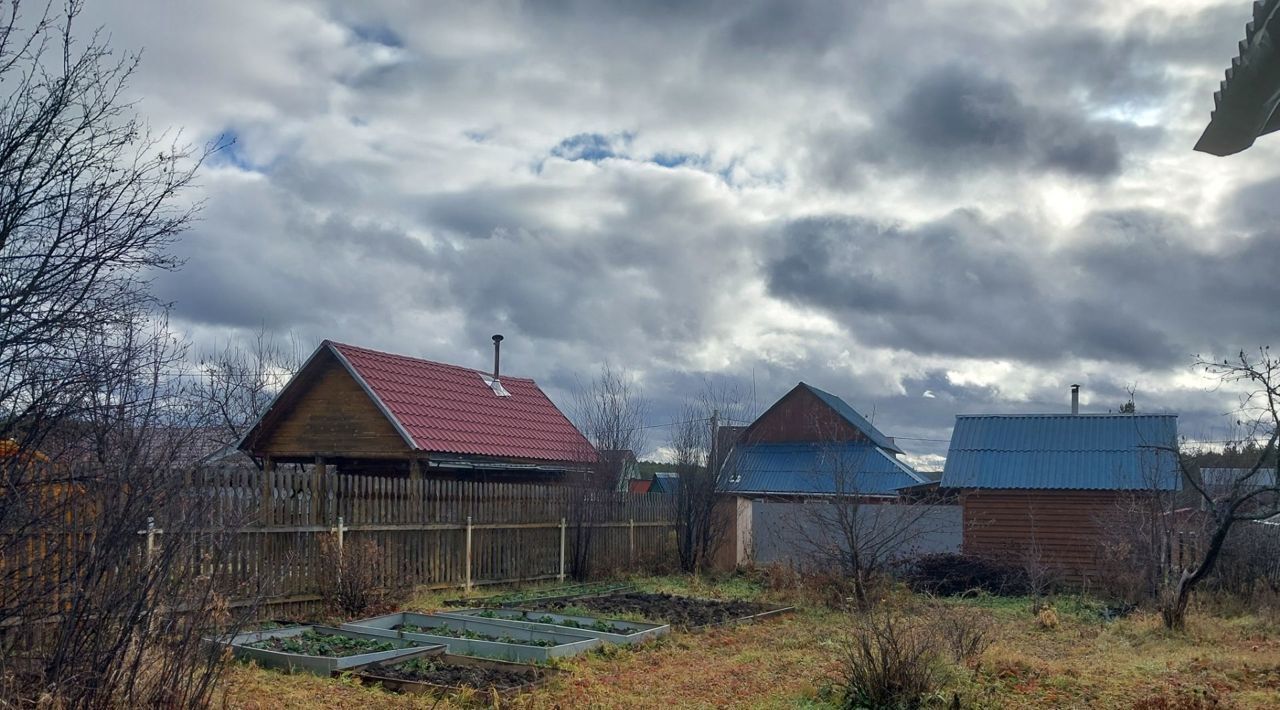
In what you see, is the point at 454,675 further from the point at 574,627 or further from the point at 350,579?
the point at 350,579

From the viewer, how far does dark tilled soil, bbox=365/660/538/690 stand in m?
9.13

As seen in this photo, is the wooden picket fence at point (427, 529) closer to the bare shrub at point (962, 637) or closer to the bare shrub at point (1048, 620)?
the bare shrub at point (962, 637)

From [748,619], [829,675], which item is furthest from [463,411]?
[829,675]

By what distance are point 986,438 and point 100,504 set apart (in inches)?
868

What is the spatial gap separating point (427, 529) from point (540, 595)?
224cm

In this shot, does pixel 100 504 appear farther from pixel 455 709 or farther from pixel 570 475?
pixel 570 475

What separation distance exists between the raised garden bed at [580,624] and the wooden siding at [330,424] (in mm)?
6575

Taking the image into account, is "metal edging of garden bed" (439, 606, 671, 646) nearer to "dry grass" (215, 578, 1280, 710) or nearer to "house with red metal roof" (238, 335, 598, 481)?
"dry grass" (215, 578, 1280, 710)

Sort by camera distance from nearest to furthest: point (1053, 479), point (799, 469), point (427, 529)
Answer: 1. point (427, 529)
2. point (1053, 479)
3. point (799, 469)

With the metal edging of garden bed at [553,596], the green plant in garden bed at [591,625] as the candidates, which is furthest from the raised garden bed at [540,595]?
the green plant in garden bed at [591,625]

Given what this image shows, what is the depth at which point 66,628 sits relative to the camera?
20.7ft

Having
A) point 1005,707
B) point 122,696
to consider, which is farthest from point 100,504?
point 1005,707

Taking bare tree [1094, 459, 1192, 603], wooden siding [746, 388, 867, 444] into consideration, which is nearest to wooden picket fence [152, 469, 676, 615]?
bare tree [1094, 459, 1192, 603]

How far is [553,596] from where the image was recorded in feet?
56.5
